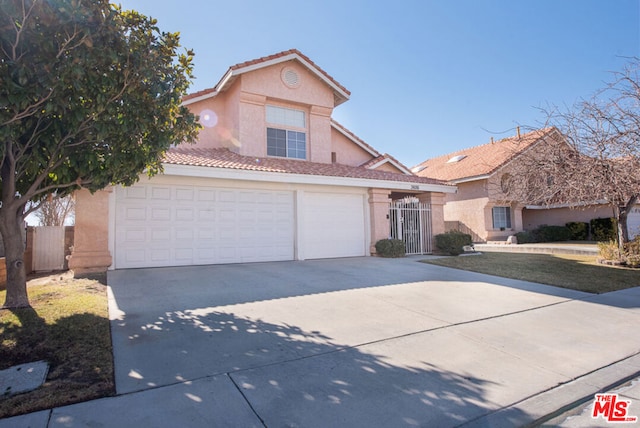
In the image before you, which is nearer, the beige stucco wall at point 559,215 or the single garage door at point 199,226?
the single garage door at point 199,226

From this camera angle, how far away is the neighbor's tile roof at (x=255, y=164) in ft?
35.3

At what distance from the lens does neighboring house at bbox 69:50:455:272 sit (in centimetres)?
995

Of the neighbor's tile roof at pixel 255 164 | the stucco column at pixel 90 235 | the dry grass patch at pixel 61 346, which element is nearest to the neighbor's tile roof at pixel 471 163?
the neighbor's tile roof at pixel 255 164

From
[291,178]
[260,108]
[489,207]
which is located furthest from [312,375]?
[489,207]

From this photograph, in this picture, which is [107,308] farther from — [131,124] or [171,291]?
[131,124]

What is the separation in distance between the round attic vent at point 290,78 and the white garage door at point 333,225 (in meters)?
5.22

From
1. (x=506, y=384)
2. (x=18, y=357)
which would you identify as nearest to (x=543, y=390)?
(x=506, y=384)

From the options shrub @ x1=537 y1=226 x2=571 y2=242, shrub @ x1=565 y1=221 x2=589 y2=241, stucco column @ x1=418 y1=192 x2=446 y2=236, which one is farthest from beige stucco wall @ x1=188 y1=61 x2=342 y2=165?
shrub @ x1=565 y1=221 x2=589 y2=241

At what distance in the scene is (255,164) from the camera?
12.1 metres

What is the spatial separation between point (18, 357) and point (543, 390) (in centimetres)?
552

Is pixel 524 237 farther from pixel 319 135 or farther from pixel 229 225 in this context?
pixel 229 225

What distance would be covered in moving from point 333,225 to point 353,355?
9.32 metres

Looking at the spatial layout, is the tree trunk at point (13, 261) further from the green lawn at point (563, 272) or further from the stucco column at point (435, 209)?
the stucco column at point (435, 209)

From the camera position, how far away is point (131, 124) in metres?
5.73
